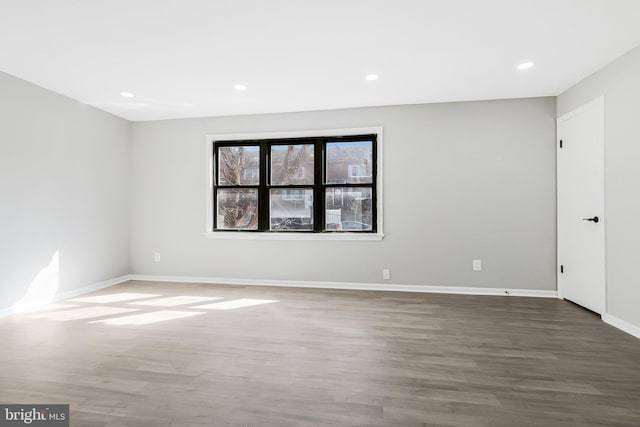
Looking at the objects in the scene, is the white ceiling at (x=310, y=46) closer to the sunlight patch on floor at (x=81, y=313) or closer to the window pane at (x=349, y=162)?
the window pane at (x=349, y=162)

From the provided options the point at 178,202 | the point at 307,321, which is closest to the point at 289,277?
the point at 307,321

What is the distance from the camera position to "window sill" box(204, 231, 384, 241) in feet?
14.0

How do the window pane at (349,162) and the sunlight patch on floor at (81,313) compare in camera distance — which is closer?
the sunlight patch on floor at (81,313)

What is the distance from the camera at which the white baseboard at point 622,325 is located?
2711 millimetres

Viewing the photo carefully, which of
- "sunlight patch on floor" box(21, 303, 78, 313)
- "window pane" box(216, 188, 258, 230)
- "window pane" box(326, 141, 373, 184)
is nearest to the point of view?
"sunlight patch on floor" box(21, 303, 78, 313)

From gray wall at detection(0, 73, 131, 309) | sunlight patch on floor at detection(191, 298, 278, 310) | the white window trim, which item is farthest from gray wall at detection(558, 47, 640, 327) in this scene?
gray wall at detection(0, 73, 131, 309)

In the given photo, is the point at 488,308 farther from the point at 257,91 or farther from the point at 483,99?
the point at 257,91

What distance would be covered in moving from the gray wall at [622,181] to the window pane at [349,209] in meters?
2.48

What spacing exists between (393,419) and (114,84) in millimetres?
4121

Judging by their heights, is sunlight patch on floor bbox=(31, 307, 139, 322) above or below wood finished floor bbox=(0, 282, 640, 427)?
above

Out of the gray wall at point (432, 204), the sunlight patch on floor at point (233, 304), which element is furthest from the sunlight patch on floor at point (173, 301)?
the gray wall at point (432, 204)

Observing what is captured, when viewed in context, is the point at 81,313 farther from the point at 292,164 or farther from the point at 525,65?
the point at 525,65

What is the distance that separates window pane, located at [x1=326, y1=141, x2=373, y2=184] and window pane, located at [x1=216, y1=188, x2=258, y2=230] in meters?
1.19

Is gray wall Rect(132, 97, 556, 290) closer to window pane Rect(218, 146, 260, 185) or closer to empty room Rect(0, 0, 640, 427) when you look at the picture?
empty room Rect(0, 0, 640, 427)
